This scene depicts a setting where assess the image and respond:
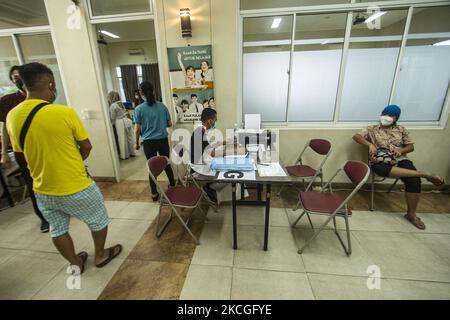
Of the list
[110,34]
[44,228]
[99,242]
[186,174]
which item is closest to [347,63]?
[186,174]

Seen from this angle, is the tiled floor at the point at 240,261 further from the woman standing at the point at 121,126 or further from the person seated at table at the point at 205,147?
the woman standing at the point at 121,126

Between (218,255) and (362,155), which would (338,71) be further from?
(218,255)

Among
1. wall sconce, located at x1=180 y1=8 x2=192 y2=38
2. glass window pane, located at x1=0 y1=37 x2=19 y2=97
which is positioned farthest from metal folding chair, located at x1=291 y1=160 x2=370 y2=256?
glass window pane, located at x1=0 y1=37 x2=19 y2=97

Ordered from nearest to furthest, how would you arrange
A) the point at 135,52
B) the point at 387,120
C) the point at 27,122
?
the point at 27,122
the point at 387,120
the point at 135,52

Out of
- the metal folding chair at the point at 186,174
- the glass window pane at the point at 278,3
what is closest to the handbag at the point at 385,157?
the glass window pane at the point at 278,3

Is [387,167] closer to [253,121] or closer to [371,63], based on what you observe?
[371,63]

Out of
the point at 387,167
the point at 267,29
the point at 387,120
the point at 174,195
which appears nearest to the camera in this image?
the point at 174,195

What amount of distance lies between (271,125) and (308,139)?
23.6 inches

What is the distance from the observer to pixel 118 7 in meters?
3.14

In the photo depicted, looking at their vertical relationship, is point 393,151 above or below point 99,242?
above

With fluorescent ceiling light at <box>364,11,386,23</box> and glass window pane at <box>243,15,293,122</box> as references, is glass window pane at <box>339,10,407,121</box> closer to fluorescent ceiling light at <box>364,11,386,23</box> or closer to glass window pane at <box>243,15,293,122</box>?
fluorescent ceiling light at <box>364,11,386,23</box>

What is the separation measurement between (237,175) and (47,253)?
79.8 inches

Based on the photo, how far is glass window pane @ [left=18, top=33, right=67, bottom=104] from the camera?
3.10m

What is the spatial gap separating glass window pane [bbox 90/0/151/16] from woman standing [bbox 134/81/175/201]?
134 centimetres
